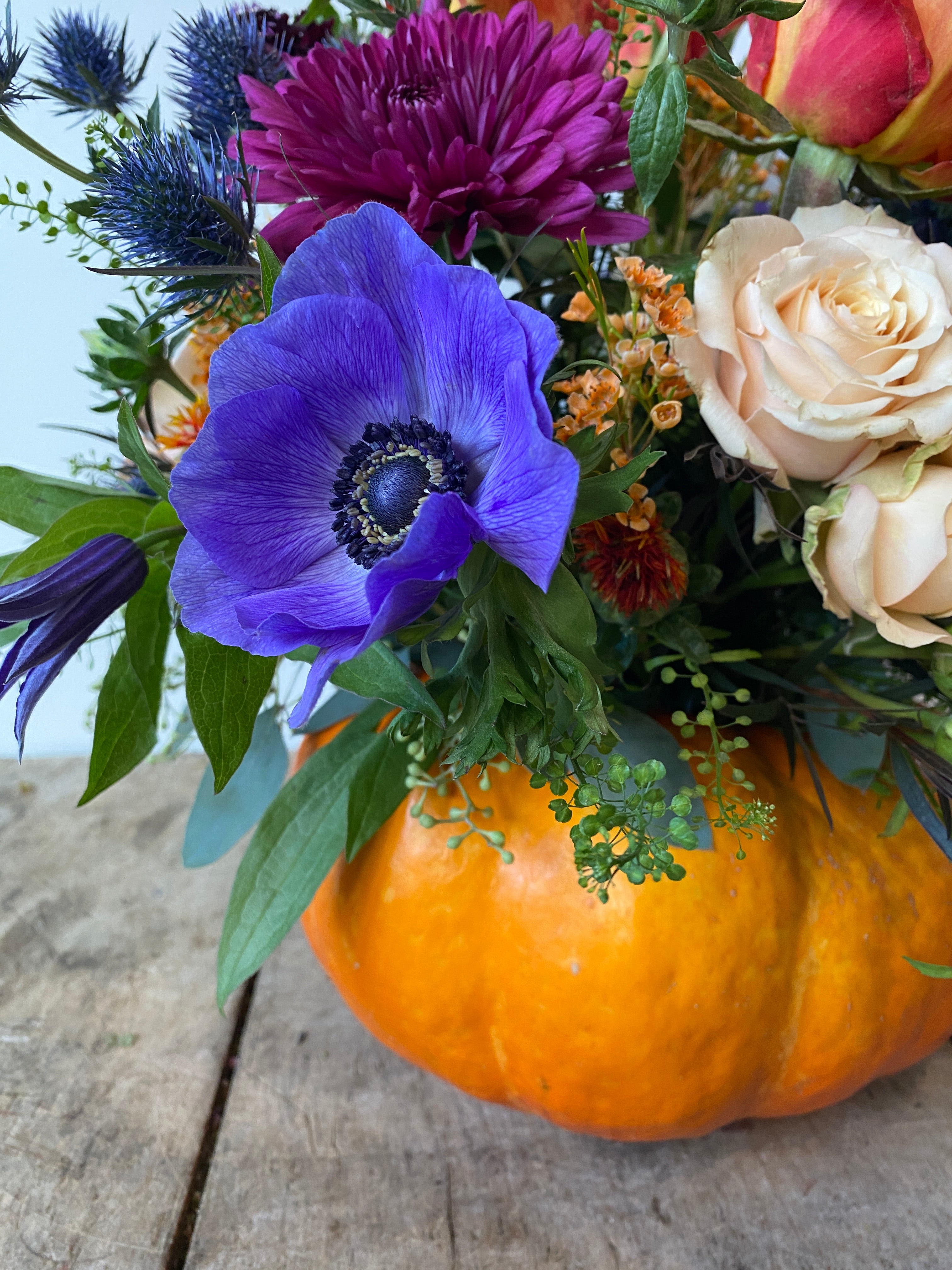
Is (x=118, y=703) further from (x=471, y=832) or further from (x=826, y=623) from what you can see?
(x=826, y=623)

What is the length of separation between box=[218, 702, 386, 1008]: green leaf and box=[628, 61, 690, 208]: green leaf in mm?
269

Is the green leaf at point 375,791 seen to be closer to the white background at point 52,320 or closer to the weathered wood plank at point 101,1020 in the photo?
the weathered wood plank at point 101,1020

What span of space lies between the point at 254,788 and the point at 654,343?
1.05 feet

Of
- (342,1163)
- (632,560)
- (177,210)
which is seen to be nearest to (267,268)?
(177,210)

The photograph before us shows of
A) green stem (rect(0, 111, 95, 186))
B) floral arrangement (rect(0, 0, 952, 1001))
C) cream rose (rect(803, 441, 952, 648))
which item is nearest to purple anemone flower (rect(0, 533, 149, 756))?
floral arrangement (rect(0, 0, 952, 1001))

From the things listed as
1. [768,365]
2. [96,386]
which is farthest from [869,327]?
[96,386]

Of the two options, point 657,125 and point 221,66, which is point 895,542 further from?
point 221,66

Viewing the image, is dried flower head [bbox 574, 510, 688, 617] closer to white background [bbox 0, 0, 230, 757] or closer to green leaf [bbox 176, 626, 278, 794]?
green leaf [bbox 176, 626, 278, 794]

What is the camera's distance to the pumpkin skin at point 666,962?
1.29 ft

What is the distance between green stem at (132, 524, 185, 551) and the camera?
1.09 feet

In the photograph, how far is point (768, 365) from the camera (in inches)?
12.6

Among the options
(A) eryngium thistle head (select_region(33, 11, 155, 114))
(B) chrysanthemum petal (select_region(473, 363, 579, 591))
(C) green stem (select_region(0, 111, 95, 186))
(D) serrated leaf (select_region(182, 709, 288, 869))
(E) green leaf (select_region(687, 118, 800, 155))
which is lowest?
(D) serrated leaf (select_region(182, 709, 288, 869))

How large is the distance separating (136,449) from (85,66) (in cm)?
20

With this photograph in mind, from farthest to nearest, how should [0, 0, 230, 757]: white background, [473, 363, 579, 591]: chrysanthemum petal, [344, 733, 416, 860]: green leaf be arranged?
1. [0, 0, 230, 757]: white background
2. [344, 733, 416, 860]: green leaf
3. [473, 363, 579, 591]: chrysanthemum petal
